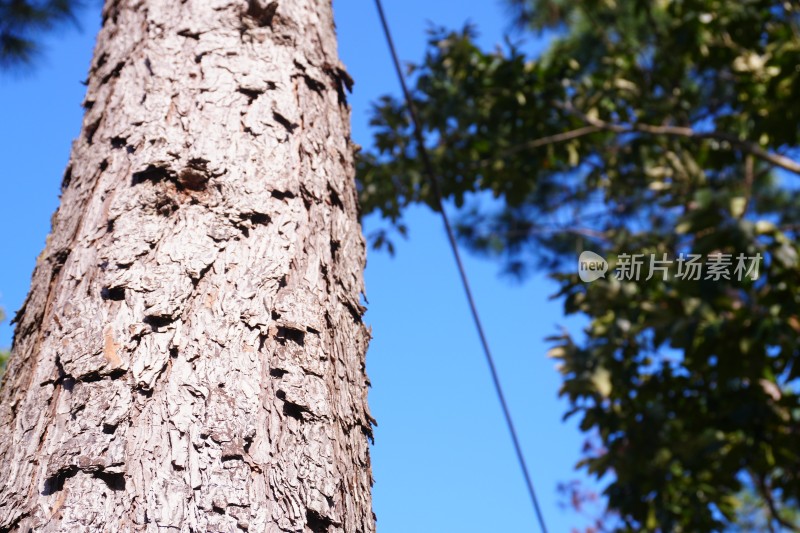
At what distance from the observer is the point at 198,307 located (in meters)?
0.83

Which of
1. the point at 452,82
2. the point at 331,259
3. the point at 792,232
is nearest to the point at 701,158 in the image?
the point at 792,232

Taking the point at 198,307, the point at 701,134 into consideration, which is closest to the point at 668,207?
the point at 701,134

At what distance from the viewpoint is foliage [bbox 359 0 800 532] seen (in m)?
3.21

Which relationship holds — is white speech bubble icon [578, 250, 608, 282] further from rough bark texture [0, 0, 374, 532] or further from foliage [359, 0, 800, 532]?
rough bark texture [0, 0, 374, 532]

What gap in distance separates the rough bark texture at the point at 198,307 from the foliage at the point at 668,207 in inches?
98.4

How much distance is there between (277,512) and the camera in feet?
2.40

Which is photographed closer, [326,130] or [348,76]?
[326,130]

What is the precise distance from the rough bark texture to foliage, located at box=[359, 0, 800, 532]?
250 centimetres

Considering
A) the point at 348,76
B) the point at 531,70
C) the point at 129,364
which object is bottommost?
the point at 129,364

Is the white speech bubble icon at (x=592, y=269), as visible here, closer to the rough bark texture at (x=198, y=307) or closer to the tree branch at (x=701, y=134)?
the tree branch at (x=701, y=134)

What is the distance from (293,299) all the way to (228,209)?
15 cm

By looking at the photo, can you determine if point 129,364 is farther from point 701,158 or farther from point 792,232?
point 792,232

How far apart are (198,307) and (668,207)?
4.03 m

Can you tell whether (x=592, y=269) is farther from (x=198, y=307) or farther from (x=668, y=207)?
(x=198, y=307)
